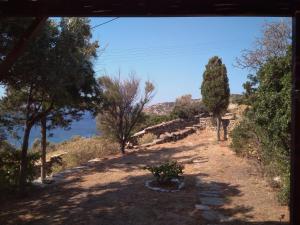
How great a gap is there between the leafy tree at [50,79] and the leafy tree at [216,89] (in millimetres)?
7331

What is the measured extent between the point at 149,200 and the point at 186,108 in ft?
57.7

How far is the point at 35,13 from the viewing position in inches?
204

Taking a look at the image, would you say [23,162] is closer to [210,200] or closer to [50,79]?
[50,79]

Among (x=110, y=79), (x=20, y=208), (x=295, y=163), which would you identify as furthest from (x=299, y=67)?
(x=110, y=79)

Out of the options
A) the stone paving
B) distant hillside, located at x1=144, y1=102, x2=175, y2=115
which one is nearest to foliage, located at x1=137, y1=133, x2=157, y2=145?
the stone paving

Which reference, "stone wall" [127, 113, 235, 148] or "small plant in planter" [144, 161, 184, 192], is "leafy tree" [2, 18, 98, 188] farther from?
"stone wall" [127, 113, 235, 148]

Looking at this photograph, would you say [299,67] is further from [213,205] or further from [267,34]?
[267,34]

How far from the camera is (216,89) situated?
17.9m

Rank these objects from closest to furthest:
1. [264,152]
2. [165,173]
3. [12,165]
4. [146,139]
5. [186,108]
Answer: [12,165], [165,173], [264,152], [146,139], [186,108]

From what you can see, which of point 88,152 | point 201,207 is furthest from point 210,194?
point 88,152

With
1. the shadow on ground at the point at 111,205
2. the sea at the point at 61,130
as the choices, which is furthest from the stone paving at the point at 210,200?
the sea at the point at 61,130

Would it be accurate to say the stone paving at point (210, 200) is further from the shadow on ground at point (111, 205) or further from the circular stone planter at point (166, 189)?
the circular stone planter at point (166, 189)

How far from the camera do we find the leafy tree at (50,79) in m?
8.20

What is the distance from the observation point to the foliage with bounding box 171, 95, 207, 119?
2577 centimetres
